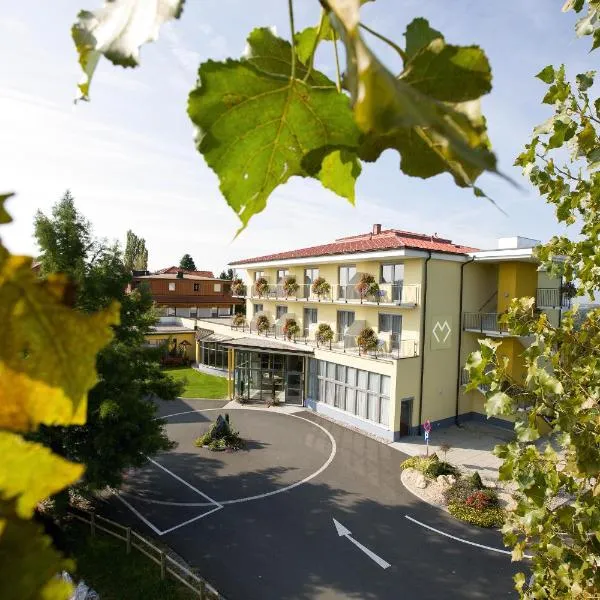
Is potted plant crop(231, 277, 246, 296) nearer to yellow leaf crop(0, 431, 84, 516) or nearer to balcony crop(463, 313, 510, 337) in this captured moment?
balcony crop(463, 313, 510, 337)

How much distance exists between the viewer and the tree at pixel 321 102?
0.93 ft

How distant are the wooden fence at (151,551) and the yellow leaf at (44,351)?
30.3 ft

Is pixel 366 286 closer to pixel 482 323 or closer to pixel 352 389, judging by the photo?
pixel 352 389

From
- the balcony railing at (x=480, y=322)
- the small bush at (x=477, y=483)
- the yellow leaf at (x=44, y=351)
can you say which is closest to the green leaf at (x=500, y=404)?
the yellow leaf at (x=44, y=351)

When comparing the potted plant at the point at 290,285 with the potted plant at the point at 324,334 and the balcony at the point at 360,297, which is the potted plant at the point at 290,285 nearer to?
the balcony at the point at 360,297

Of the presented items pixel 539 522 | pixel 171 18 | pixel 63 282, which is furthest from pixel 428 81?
pixel 539 522

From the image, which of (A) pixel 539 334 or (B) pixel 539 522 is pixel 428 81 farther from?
(A) pixel 539 334

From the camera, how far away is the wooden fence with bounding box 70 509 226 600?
322 inches

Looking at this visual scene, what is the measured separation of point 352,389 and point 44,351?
18579 mm

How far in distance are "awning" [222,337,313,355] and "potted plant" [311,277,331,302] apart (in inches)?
106

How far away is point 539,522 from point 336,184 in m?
3.06

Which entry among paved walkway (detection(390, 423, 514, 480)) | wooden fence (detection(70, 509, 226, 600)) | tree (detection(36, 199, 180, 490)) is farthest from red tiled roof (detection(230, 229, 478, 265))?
wooden fence (detection(70, 509, 226, 600))

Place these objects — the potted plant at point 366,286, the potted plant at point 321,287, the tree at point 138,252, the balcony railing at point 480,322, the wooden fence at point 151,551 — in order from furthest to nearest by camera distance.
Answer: the tree at point 138,252 → the potted plant at point 321,287 → the potted plant at point 366,286 → the balcony railing at point 480,322 → the wooden fence at point 151,551

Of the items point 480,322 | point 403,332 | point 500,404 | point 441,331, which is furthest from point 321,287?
point 500,404
